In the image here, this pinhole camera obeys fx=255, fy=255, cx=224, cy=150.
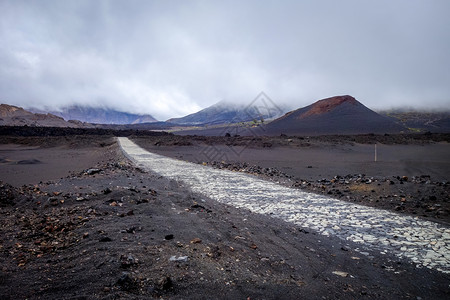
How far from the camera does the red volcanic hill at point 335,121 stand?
60.2m

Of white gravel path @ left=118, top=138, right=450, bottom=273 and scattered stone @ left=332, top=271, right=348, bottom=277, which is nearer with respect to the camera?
scattered stone @ left=332, top=271, right=348, bottom=277

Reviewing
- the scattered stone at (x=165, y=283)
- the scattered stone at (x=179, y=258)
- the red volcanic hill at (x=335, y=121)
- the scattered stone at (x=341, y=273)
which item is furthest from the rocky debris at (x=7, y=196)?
the red volcanic hill at (x=335, y=121)

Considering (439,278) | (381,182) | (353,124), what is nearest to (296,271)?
(439,278)

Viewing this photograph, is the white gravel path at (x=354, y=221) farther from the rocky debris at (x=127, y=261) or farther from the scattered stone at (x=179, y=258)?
the rocky debris at (x=127, y=261)

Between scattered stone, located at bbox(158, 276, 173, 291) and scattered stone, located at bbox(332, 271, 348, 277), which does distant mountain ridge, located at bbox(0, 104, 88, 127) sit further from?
scattered stone, located at bbox(332, 271, 348, 277)

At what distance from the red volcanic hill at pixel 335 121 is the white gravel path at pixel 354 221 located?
55.9m

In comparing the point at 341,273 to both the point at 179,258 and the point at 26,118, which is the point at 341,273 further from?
the point at 26,118

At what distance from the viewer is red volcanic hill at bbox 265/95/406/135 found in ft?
197

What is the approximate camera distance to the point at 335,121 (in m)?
68.6

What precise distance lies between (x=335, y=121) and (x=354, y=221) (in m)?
69.2

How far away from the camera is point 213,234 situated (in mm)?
4242

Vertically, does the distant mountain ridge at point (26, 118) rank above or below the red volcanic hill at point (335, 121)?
above

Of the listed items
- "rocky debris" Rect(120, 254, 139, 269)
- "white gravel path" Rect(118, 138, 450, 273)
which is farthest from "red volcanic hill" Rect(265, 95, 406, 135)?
"rocky debris" Rect(120, 254, 139, 269)

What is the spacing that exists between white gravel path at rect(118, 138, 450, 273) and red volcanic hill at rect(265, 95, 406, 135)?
55.9m
